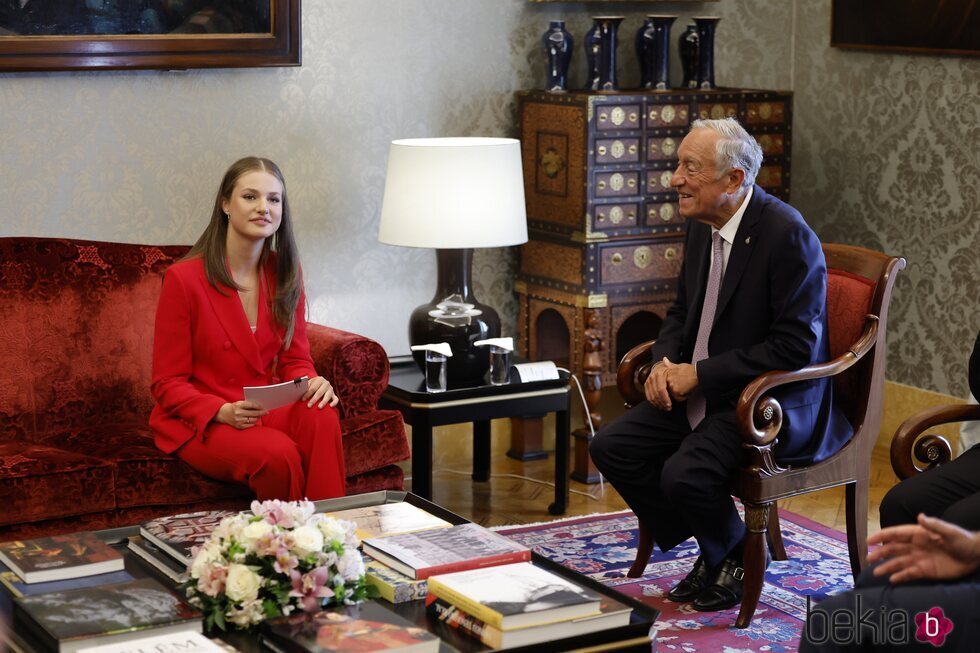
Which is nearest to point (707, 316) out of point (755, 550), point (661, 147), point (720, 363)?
point (720, 363)

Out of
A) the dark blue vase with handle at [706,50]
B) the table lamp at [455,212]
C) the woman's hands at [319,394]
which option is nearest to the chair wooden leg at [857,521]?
the table lamp at [455,212]

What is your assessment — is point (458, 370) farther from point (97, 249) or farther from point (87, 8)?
point (87, 8)

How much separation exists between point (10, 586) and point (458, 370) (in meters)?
2.18

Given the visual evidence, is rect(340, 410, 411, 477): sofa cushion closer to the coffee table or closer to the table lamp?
the table lamp

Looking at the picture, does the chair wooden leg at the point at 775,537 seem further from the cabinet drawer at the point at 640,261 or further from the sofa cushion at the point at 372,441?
the cabinet drawer at the point at 640,261

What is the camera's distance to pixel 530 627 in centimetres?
279

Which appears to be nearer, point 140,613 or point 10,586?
point 140,613

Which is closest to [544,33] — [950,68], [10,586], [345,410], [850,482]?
[950,68]

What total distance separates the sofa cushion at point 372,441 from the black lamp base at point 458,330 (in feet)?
1.57

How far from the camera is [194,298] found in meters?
4.22

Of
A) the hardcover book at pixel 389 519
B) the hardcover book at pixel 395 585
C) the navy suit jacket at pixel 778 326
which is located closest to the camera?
the hardcover book at pixel 395 585

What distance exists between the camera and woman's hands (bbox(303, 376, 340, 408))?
4.19 metres

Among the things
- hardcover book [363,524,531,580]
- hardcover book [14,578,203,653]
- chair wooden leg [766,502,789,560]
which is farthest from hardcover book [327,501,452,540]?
chair wooden leg [766,502,789,560]

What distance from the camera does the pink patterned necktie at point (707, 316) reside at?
419cm
